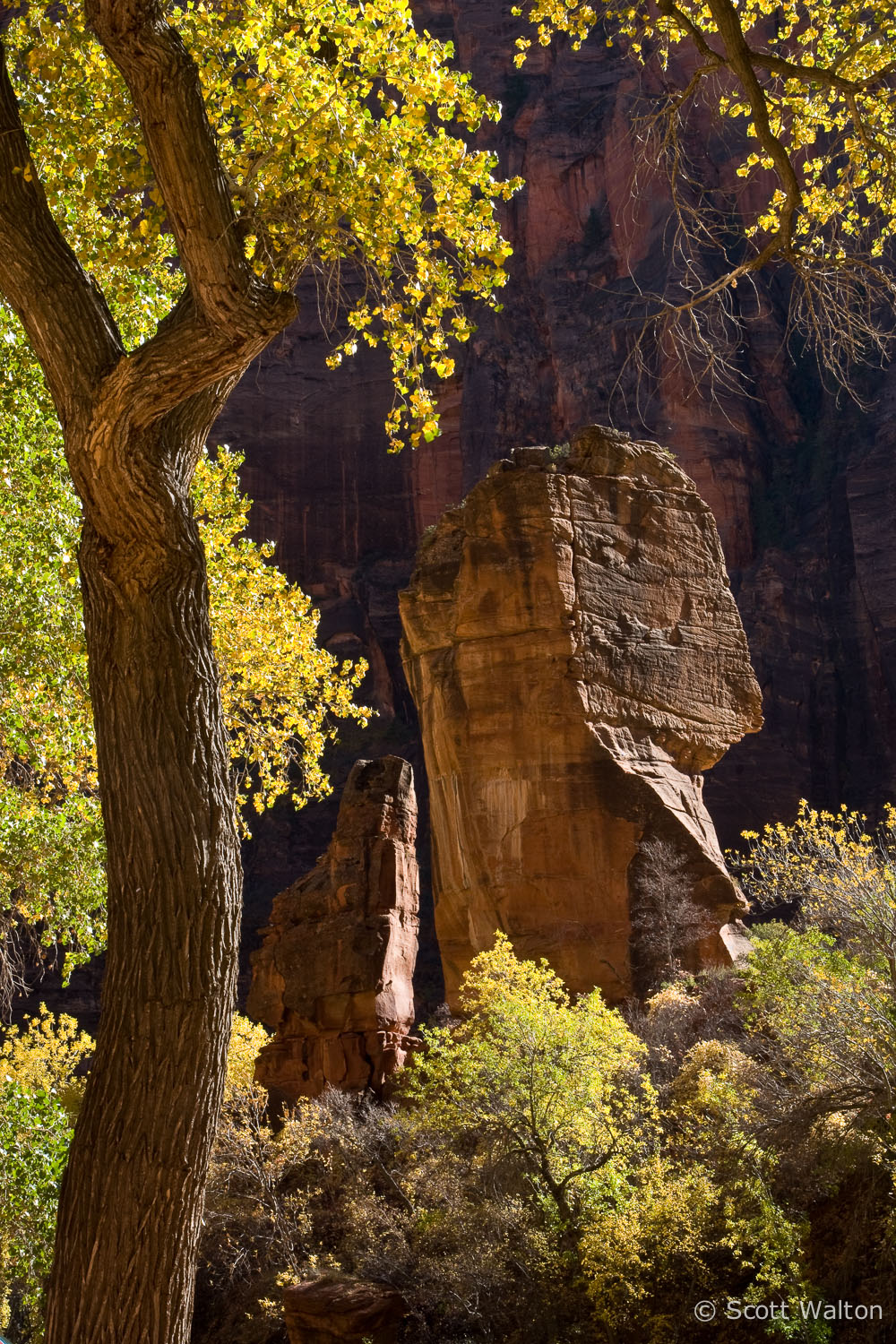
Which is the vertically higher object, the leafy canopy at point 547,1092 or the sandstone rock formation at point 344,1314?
the leafy canopy at point 547,1092

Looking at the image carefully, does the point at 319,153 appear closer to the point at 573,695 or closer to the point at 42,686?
the point at 42,686

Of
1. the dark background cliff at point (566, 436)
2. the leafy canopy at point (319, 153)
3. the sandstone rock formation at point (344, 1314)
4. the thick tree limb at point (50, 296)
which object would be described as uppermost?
the dark background cliff at point (566, 436)

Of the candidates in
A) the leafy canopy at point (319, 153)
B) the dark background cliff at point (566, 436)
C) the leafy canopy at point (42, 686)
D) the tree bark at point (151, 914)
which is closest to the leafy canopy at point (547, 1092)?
the leafy canopy at point (42, 686)

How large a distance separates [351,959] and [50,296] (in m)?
14.2

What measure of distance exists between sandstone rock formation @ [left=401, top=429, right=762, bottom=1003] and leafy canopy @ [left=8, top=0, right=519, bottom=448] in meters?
13.8

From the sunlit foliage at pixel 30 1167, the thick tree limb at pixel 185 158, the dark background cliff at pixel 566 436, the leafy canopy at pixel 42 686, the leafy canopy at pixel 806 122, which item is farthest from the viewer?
the dark background cliff at pixel 566 436

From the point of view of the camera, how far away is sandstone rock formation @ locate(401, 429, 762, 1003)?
19.4 m

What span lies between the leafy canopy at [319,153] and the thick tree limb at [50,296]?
0.83m

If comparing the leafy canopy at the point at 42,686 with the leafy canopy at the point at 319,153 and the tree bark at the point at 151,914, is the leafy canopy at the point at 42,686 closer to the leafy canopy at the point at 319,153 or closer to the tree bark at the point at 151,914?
the leafy canopy at the point at 319,153

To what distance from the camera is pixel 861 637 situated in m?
41.4

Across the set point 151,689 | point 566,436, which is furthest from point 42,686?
point 566,436

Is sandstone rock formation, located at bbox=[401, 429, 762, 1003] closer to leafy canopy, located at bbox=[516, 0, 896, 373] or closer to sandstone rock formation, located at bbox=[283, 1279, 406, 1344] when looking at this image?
sandstone rock formation, located at bbox=[283, 1279, 406, 1344]

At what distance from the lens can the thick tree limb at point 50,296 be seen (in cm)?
422

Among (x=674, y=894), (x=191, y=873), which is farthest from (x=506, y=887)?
(x=191, y=873)
